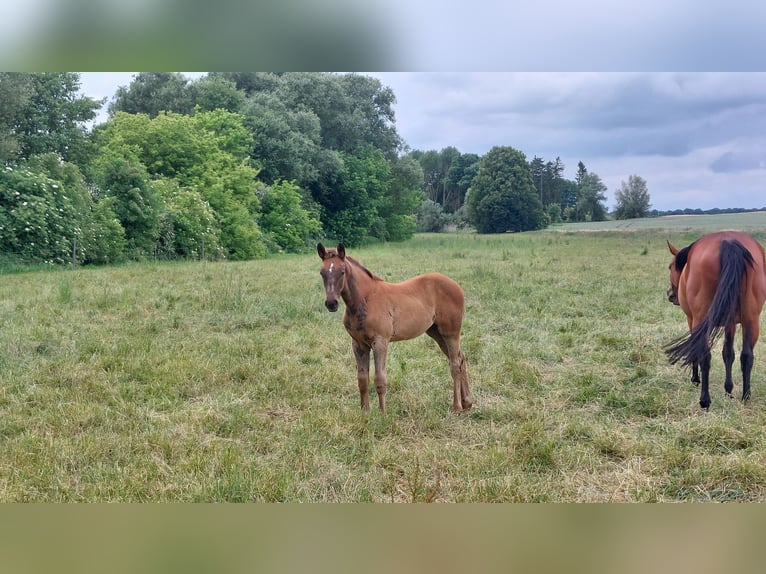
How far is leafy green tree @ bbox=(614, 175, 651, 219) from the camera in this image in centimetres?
495

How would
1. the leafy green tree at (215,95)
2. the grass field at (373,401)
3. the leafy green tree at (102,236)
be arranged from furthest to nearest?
the leafy green tree at (102,236) → the leafy green tree at (215,95) → the grass field at (373,401)

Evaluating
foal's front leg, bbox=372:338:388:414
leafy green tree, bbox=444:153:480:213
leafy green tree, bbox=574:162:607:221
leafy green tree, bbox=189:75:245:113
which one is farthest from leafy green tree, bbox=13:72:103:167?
leafy green tree, bbox=574:162:607:221

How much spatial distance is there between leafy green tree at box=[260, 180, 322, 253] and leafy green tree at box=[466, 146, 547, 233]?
1501 millimetres

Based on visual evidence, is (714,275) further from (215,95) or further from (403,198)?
(215,95)

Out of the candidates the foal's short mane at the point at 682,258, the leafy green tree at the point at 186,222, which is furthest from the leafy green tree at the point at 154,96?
the foal's short mane at the point at 682,258

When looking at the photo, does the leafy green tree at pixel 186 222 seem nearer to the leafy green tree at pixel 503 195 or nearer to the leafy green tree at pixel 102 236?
the leafy green tree at pixel 102 236

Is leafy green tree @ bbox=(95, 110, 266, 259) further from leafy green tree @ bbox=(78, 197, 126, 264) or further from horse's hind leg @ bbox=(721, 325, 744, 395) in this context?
horse's hind leg @ bbox=(721, 325, 744, 395)

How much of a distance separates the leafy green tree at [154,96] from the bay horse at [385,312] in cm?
387

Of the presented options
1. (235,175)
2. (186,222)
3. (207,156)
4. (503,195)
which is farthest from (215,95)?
(503,195)

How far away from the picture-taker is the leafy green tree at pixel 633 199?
195 inches

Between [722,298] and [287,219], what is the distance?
3.54 m

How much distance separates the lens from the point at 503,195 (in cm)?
486

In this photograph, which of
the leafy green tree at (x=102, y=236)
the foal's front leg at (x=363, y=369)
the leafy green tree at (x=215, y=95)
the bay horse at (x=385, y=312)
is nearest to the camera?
the bay horse at (x=385, y=312)
